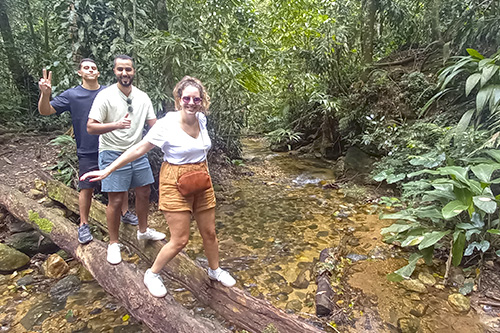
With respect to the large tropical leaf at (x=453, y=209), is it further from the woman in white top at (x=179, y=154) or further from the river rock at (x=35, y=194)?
the river rock at (x=35, y=194)

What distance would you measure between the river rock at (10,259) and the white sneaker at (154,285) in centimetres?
236

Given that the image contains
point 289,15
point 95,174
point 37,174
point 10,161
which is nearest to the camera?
point 95,174

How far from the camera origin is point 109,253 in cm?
277

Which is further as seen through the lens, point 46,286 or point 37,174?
point 37,174

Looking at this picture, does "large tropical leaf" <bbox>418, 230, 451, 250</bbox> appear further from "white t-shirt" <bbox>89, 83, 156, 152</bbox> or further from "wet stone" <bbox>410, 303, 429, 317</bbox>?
"white t-shirt" <bbox>89, 83, 156, 152</bbox>

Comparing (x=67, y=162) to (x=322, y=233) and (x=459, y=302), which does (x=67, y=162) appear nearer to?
(x=322, y=233)

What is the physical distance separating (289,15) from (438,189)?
5737mm

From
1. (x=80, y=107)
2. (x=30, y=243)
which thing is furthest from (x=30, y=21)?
(x=80, y=107)

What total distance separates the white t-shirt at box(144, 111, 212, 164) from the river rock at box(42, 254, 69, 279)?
97.9 inches

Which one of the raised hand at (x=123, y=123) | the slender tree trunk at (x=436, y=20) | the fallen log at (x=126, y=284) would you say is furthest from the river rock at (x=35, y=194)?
the slender tree trunk at (x=436, y=20)

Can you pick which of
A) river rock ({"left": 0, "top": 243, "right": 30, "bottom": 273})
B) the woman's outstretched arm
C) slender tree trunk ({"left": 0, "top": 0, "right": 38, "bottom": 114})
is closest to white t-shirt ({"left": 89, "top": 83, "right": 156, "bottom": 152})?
the woman's outstretched arm

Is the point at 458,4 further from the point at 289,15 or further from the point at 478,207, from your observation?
the point at 478,207

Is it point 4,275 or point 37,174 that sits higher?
point 37,174

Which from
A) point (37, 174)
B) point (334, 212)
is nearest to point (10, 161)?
point (37, 174)
